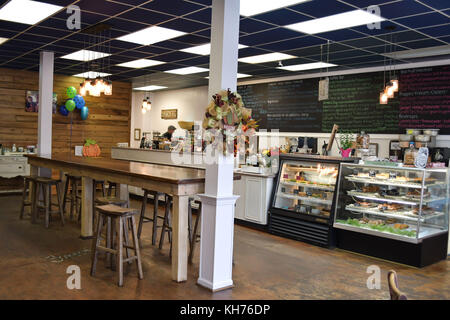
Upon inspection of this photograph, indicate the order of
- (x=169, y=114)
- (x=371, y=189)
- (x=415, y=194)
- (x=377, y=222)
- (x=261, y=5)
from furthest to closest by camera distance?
(x=169, y=114) < (x=371, y=189) < (x=377, y=222) < (x=415, y=194) < (x=261, y=5)

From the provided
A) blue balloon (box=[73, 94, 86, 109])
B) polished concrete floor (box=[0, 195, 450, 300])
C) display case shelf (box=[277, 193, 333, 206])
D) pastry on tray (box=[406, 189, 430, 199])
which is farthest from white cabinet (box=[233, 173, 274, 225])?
blue balloon (box=[73, 94, 86, 109])

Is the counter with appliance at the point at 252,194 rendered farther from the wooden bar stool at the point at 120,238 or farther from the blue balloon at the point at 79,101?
the blue balloon at the point at 79,101

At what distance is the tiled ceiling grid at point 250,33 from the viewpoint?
15.0 feet

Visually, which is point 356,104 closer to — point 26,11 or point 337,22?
point 337,22

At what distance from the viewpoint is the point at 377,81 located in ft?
24.9

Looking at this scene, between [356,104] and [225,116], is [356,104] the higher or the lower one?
the higher one

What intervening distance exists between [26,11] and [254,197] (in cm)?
395

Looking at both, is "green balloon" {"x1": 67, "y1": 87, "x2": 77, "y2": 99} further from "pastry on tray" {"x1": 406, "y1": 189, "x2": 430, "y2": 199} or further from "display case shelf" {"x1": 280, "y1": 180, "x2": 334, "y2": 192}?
"pastry on tray" {"x1": 406, "y1": 189, "x2": 430, "y2": 199}

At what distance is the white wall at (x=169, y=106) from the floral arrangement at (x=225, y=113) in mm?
7580

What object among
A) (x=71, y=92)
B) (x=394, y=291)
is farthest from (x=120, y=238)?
(x=71, y=92)

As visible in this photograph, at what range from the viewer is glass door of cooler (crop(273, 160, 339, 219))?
18.3ft

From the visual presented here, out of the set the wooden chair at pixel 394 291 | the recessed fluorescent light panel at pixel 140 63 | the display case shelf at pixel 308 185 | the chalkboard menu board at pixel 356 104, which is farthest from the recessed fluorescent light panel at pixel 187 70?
the wooden chair at pixel 394 291

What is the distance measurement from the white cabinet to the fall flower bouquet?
257 cm

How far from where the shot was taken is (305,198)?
5797mm
